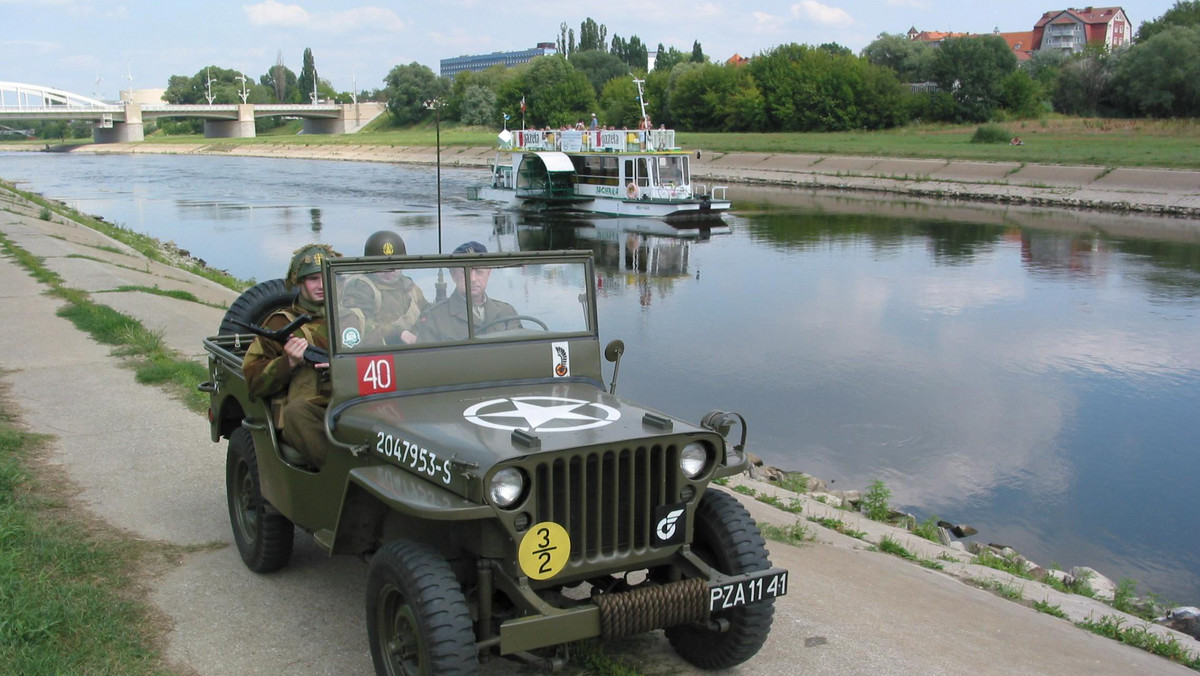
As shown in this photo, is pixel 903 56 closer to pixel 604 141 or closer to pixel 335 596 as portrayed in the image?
pixel 604 141

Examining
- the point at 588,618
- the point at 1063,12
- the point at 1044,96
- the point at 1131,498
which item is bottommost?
the point at 1131,498

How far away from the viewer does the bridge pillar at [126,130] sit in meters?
122

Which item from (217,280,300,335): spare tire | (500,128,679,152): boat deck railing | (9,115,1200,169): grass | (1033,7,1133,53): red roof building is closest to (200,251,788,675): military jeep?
(217,280,300,335): spare tire

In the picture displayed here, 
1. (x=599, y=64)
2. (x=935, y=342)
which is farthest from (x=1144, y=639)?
(x=599, y=64)

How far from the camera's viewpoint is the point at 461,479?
4.05 metres

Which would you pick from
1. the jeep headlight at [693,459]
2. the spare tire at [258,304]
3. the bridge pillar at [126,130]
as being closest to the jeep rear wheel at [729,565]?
the jeep headlight at [693,459]

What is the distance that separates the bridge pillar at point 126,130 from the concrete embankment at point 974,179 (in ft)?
278

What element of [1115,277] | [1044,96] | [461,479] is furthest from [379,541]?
[1044,96]

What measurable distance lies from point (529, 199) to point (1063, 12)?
134 metres

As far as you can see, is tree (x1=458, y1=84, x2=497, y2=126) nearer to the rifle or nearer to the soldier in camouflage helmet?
the soldier in camouflage helmet

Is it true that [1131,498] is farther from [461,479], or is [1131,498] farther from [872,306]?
[872,306]

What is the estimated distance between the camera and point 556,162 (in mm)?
40656

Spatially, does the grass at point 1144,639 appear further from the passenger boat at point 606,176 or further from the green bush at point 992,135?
the green bush at point 992,135

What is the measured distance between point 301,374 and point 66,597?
150 cm
